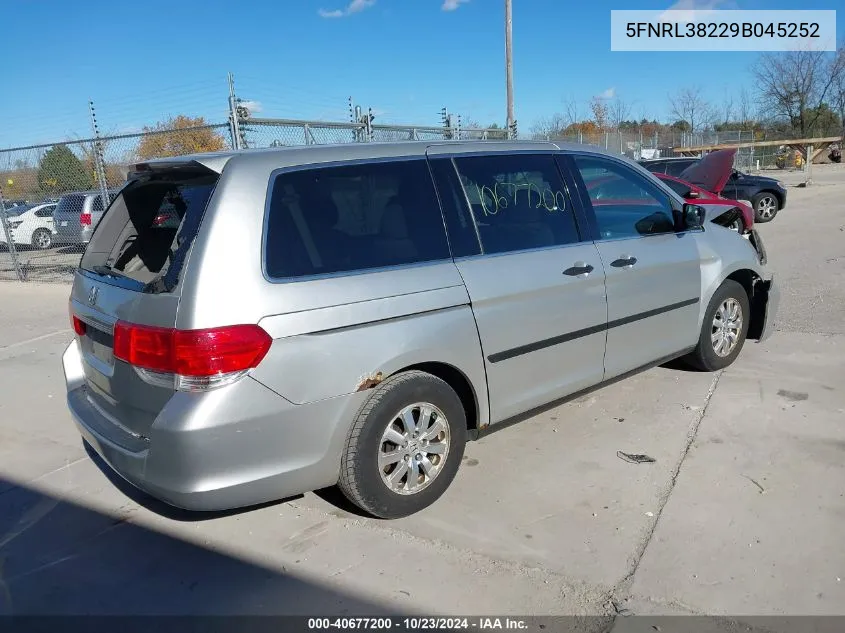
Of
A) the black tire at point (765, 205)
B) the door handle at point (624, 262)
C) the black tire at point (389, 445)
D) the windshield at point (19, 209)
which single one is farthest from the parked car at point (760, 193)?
the windshield at point (19, 209)

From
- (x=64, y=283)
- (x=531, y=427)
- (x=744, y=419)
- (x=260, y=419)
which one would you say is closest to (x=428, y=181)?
(x=260, y=419)

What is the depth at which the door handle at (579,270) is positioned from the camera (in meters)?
3.74

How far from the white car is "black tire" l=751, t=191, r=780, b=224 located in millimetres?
17280

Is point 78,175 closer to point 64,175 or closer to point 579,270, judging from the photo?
point 64,175

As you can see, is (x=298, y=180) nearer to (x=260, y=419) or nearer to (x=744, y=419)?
(x=260, y=419)

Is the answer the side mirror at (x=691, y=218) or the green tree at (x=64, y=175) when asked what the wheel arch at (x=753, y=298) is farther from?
the green tree at (x=64, y=175)

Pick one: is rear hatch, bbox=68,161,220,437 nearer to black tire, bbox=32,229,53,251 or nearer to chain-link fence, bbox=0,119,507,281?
chain-link fence, bbox=0,119,507,281

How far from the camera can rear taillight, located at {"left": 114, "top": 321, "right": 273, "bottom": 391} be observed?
2.57m

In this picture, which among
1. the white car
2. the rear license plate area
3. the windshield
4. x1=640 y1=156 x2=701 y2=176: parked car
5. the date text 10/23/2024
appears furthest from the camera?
the white car

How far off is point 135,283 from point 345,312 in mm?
984

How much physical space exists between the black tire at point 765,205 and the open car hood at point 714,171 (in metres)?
5.43

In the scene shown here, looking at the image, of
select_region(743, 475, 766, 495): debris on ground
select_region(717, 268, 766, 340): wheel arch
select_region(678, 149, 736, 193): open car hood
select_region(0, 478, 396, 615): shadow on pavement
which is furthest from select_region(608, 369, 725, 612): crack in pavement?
select_region(678, 149, 736, 193): open car hood

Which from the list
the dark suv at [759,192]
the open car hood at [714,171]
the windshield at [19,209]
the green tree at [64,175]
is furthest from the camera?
the windshield at [19,209]

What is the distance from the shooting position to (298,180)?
2.96 meters
